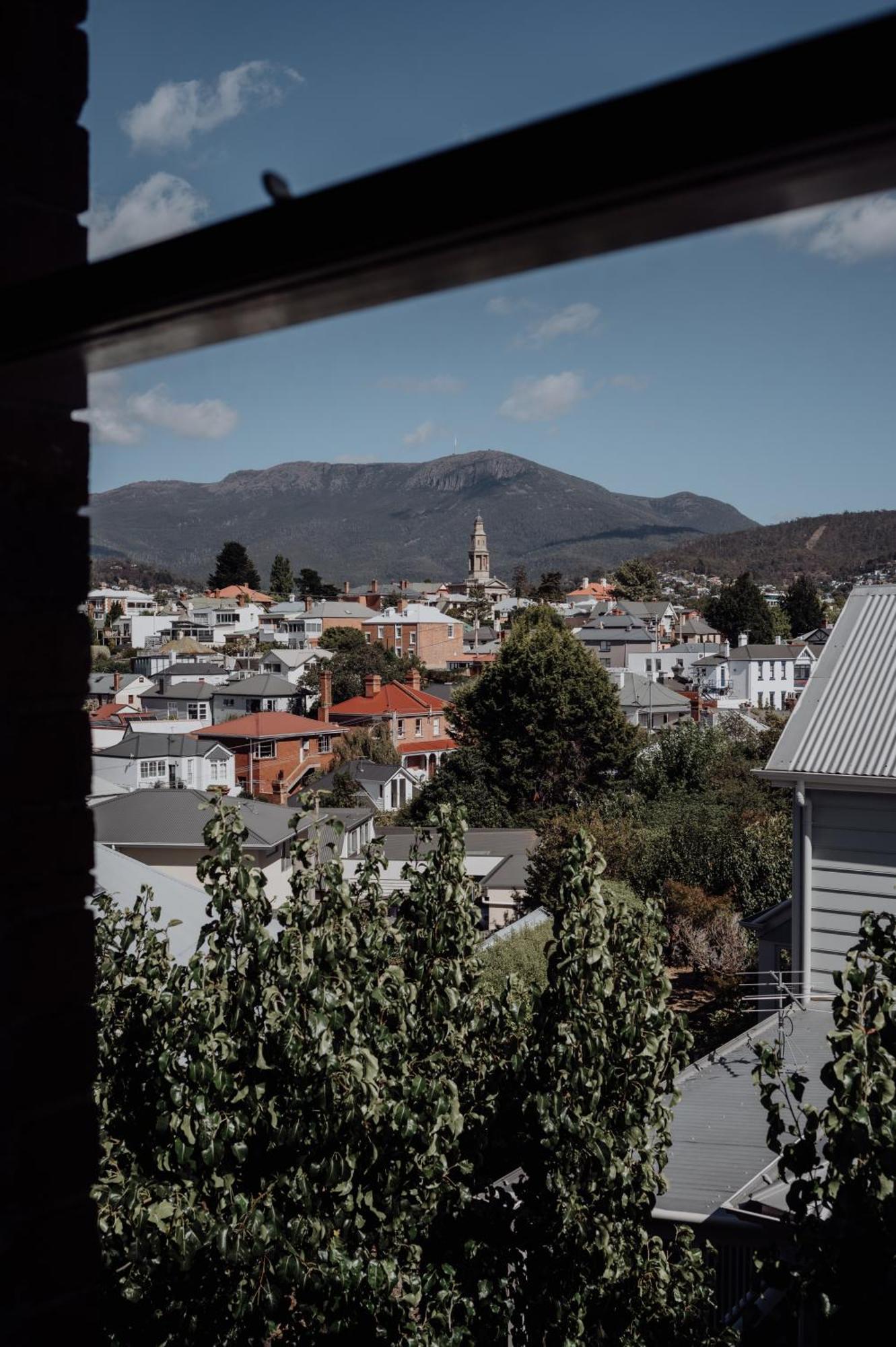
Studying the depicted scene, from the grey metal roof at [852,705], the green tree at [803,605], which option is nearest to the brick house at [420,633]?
the green tree at [803,605]

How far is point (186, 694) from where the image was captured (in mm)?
37031

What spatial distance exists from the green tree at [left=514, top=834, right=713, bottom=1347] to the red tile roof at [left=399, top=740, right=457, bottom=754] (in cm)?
2915

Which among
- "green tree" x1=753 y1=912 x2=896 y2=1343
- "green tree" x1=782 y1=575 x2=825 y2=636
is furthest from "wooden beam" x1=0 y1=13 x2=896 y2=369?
"green tree" x1=782 y1=575 x2=825 y2=636

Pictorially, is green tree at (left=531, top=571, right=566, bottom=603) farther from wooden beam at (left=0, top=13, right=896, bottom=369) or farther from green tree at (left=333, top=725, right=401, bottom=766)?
wooden beam at (left=0, top=13, right=896, bottom=369)

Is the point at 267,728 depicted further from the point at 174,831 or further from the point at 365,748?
the point at 174,831

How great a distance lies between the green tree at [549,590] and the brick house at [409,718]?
4728 millimetres

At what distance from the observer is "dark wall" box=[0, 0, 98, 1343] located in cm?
101

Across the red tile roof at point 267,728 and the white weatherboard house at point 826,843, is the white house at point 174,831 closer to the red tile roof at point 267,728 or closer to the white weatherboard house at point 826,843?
the white weatherboard house at point 826,843

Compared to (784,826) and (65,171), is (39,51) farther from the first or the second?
(784,826)

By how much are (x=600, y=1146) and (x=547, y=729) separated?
23106 millimetres

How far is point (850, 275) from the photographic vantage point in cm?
80

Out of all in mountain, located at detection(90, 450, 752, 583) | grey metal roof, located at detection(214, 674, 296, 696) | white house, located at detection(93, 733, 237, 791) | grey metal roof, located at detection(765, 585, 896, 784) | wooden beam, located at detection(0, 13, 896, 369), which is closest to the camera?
wooden beam, located at detection(0, 13, 896, 369)

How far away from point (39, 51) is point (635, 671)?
32.7 metres

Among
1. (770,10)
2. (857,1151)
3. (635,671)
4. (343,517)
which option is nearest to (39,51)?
(770,10)
